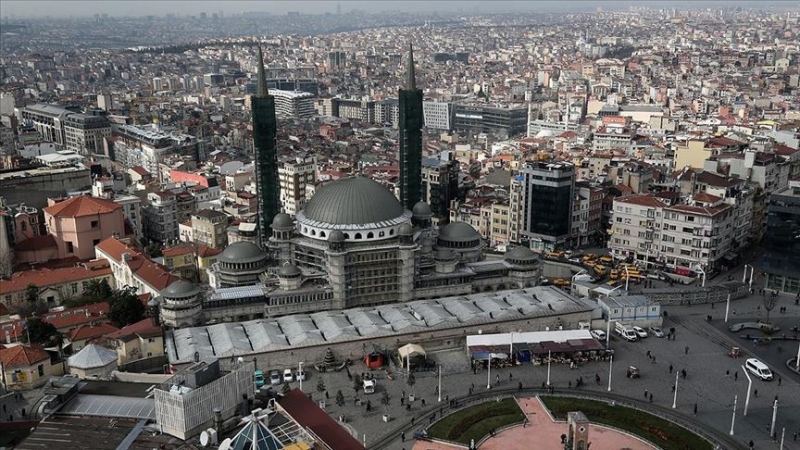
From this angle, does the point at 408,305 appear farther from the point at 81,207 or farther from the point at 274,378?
the point at 81,207

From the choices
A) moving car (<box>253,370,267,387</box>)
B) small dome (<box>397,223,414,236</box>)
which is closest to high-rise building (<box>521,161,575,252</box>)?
small dome (<box>397,223,414,236</box>)

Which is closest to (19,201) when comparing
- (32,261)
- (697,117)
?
(32,261)

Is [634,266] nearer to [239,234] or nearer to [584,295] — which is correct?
[584,295]

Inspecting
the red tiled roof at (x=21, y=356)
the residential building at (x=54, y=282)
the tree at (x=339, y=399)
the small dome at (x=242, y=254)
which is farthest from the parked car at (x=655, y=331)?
the residential building at (x=54, y=282)

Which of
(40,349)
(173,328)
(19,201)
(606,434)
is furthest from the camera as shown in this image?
(19,201)

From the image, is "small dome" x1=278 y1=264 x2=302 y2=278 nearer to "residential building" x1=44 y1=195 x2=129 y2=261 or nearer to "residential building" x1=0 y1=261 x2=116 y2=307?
"residential building" x1=0 y1=261 x2=116 y2=307

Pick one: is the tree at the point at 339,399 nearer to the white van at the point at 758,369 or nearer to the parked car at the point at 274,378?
the parked car at the point at 274,378

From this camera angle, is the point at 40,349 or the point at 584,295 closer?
the point at 40,349
